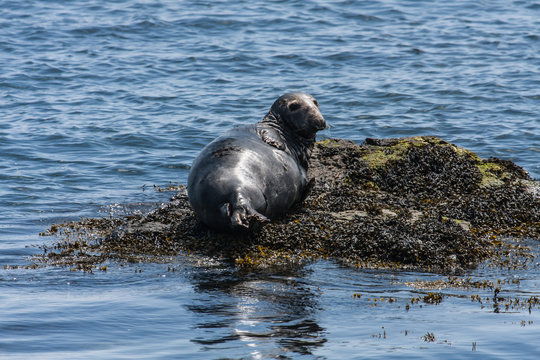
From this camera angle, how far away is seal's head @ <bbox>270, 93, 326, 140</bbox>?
984cm

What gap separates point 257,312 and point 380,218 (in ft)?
9.59

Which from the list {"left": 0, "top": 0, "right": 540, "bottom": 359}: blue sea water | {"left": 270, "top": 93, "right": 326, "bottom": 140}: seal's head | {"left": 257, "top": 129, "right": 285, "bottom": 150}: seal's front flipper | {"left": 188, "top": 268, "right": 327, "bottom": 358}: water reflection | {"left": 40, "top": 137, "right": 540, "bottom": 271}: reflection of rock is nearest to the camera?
{"left": 188, "top": 268, "right": 327, "bottom": 358}: water reflection

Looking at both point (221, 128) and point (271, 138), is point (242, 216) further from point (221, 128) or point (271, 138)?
point (221, 128)

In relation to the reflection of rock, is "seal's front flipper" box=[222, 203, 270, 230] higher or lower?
higher

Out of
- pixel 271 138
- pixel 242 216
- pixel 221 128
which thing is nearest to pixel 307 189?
pixel 271 138

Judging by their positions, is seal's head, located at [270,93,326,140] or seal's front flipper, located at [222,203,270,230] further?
seal's head, located at [270,93,326,140]

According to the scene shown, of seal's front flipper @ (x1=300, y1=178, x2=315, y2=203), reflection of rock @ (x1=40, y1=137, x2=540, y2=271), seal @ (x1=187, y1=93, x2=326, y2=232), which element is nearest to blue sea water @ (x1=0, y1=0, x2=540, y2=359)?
reflection of rock @ (x1=40, y1=137, x2=540, y2=271)

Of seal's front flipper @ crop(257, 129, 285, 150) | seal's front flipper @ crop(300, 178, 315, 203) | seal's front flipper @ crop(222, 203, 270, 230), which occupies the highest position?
seal's front flipper @ crop(257, 129, 285, 150)

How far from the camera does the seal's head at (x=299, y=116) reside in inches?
388

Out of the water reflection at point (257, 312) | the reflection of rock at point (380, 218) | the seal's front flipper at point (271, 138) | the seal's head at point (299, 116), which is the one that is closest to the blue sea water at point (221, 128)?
the water reflection at point (257, 312)

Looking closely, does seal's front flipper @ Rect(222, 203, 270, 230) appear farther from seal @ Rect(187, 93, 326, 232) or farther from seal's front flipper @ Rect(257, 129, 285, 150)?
A: seal's front flipper @ Rect(257, 129, 285, 150)

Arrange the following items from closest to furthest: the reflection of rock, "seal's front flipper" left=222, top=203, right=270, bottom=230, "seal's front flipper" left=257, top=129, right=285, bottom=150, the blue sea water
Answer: the blue sea water → "seal's front flipper" left=222, top=203, right=270, bottom=230 → the reflection of rock → "seal's front flipper" left=257, top=129, right=285, bottom=150

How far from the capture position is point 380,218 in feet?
27.7

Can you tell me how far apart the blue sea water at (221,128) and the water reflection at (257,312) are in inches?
0.8
